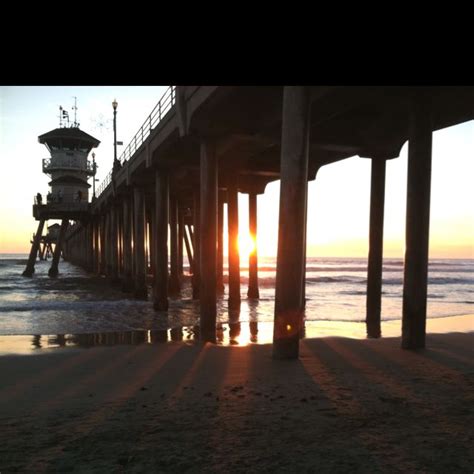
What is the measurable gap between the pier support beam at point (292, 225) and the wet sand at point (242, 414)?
0.58 meters

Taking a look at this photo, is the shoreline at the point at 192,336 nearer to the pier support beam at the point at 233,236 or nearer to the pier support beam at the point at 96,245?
the pier support beam at the point at 233,236

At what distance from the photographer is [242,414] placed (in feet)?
16.2

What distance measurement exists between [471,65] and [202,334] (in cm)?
991

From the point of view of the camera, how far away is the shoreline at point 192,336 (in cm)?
1124

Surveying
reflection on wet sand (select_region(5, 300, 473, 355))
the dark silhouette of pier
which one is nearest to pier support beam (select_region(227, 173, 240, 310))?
the dark silhouette of pier

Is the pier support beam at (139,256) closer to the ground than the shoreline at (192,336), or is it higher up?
higher up

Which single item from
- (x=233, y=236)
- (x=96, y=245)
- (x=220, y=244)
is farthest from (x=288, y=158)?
(x=96, y=245)

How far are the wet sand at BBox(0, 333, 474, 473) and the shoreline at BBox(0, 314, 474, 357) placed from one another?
2888mm

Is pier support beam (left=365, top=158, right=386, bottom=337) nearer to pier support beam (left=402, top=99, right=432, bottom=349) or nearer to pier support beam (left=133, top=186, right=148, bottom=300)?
pier support beam (left=402, top=99, right=432, bottom=349)

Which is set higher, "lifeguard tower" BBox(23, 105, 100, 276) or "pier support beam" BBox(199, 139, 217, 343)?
"lifeguard tower" BBox(23, 105, 100, 276)

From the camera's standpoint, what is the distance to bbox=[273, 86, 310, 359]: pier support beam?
7.94 metres

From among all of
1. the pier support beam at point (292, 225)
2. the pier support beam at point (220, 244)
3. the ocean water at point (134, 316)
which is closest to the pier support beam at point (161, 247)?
the ocean water at point (134, 316)

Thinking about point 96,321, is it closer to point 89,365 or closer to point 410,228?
point 89,365

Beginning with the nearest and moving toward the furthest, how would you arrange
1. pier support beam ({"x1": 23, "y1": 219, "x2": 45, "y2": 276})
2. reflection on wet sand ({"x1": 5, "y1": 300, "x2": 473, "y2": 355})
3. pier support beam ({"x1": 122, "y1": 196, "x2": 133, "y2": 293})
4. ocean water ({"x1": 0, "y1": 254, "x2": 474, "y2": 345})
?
reflection on wet sand ({"x1": 5, "y1": 300, "x2": 473, "y2": 355}), ocean water ({"x1": 0, "y1": 254, "x2": 474, "y2": 345}), pier support beam ({"x1": 122, "y1": 196, "x2": 133, "y2": 293}), pier support beam ({"x1": 23, "y1": 219, "x2": 45, "y2": 276})
